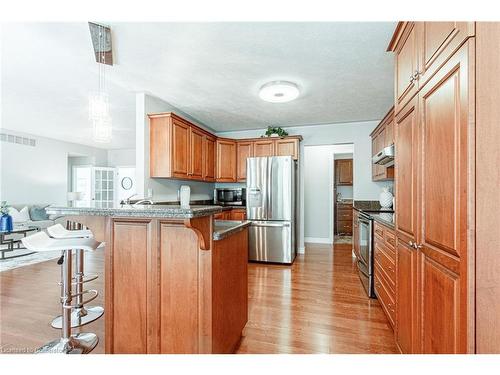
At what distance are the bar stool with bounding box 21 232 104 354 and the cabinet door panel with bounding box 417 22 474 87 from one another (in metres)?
2.32

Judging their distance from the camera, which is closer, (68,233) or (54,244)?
(54,244)

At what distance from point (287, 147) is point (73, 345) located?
3832 mm

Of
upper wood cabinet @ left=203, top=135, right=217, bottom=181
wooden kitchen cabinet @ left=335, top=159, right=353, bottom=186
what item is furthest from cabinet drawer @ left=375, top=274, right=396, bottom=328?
wooden kitchen cabinet @ left=335, top=159, right=353, bottom=186

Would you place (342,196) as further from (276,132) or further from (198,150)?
(198,150)

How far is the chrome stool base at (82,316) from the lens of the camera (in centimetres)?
214

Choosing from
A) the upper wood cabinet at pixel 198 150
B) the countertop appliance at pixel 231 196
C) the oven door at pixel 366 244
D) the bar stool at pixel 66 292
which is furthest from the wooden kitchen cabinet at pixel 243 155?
the bar stool at pixel 66 292

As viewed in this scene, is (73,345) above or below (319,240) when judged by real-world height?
above

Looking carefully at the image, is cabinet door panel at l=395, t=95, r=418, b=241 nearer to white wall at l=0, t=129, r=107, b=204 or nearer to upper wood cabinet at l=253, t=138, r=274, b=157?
upper wood cabinet at l=253, t=138, r=274, b=157

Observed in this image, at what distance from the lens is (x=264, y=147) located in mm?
4598

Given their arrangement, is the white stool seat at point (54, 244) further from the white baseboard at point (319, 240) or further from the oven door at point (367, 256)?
the white baseboard at point (319, 240)

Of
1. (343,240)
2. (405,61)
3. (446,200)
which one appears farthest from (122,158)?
(446,200)

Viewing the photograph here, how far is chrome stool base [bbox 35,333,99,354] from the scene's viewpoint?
5.64ft

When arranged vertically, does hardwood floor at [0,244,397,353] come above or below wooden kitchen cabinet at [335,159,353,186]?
below
